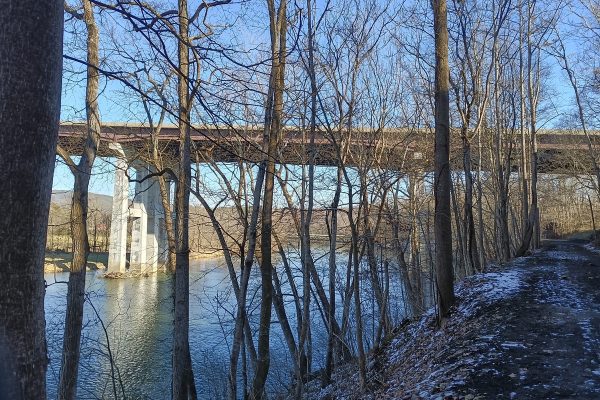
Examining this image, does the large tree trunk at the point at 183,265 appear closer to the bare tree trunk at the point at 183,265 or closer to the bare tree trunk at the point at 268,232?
the bare tree trunk at the point at 183,265

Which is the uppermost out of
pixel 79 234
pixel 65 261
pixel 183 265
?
pixel 79 234

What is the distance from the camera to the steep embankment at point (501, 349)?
4.62 m

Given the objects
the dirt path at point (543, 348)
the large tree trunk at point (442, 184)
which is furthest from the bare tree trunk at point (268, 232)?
the dirt path at point (543, 348)

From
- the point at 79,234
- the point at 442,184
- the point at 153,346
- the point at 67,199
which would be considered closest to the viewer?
the point at 442,184

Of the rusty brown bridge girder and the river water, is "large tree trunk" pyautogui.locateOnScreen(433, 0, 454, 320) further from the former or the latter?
the river water

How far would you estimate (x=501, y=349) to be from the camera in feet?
18.7

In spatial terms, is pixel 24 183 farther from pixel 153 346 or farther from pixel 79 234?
pixel 153 346

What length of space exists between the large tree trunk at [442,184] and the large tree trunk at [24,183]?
6610mm

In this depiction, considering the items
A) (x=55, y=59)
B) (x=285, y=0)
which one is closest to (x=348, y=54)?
(x=285, y=0)

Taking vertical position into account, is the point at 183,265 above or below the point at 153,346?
above

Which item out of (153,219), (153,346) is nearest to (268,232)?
(153,346)

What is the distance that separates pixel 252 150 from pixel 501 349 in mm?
9186

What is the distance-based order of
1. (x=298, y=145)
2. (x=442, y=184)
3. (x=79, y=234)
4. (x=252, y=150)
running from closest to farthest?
(x=442, y=184) < (x=79, y=234) < (x=252, y=150) < (x=298, y=145)

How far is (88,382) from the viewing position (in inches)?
512
